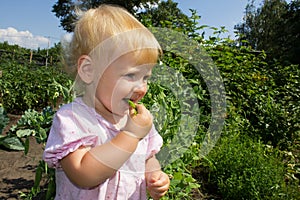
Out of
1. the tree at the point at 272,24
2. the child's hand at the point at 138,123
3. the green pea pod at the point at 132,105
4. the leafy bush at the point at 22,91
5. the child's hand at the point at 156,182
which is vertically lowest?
the child's hand at the point at 156,182

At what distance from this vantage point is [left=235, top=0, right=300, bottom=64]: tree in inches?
944

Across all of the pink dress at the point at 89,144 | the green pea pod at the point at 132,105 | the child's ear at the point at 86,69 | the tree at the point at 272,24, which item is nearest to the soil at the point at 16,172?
the pink dress at the point at 89,144

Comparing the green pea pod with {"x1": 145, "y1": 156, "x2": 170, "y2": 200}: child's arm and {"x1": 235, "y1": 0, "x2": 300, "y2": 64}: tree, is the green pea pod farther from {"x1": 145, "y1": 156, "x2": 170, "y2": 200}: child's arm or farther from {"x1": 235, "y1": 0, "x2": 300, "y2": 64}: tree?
{"x1": 235, "y1": 0, "x2": 300, "y2": 64}: tree

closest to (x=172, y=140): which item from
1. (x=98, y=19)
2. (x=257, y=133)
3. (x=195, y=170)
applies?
(x=98, y=19)

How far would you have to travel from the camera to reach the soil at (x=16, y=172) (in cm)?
253

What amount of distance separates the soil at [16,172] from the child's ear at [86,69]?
133cm

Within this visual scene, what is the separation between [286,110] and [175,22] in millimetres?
1816

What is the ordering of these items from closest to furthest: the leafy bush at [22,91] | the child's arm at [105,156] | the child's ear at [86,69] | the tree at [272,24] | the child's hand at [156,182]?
the child's arm at [105,156], the child's ear at [86,69], the child's hand at [156,182], the leafy bush at [22,91], the tree at [272,24]

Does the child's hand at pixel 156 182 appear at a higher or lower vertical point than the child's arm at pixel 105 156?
lower

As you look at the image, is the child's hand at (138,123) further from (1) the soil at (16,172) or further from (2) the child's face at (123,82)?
(1) the soil at (16,172)

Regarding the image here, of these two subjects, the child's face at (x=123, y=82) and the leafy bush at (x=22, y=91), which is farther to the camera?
the leafy bush at (x=22, y=91)

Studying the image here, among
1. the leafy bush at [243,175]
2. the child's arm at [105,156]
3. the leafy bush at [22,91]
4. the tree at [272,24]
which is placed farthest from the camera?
the tree at [272,24]

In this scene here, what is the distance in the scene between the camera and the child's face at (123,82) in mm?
947

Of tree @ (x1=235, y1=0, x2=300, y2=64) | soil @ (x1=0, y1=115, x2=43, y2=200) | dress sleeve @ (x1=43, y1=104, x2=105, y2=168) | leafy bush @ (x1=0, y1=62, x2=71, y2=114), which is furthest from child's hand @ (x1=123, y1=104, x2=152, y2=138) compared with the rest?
tree @ (x1=235, y1=0, x2=300, y2=64)
